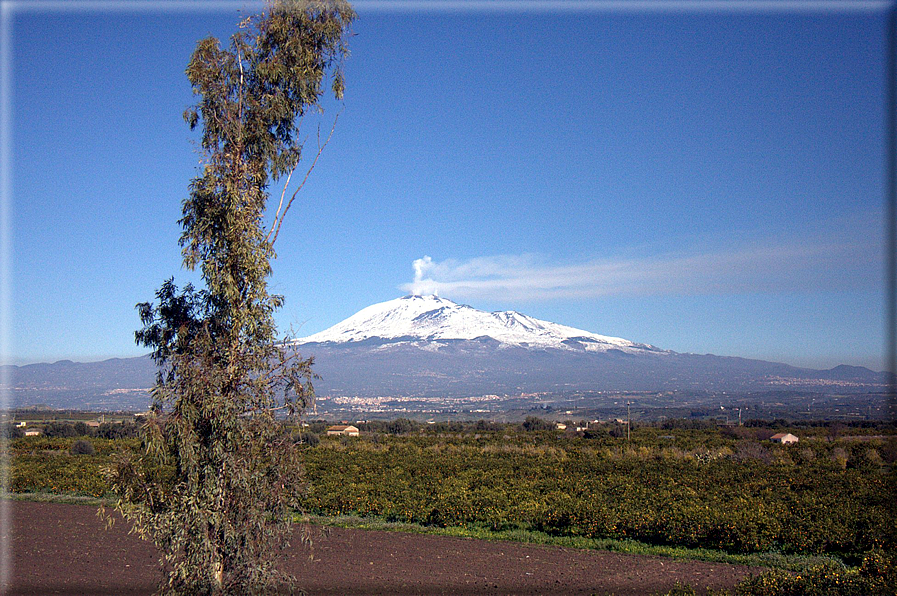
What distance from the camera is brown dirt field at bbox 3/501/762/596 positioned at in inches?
366

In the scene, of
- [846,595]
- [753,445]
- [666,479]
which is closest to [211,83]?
[846,595]

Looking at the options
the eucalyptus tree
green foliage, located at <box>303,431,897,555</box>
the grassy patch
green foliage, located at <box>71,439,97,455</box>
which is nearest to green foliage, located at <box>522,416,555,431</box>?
green foliage, located at <box>303,431,897,555</box>

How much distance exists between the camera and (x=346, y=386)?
172 meters

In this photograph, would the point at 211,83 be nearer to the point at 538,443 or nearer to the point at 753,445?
the point at 753,445

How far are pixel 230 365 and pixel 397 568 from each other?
6.02 metres

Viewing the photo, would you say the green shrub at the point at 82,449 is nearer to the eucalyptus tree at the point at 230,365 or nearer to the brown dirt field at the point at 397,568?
the brown dirt field at the point at 397,568

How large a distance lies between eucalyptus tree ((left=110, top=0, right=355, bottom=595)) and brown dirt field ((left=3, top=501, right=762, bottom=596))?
2770mm

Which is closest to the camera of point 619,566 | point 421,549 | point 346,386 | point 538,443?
point 619,566

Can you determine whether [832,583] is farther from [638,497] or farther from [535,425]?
[535,425]

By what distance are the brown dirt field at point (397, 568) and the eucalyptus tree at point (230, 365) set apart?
277 cm

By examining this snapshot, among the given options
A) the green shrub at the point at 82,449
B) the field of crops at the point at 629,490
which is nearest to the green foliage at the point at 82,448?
the green shrub at the point at 82,449

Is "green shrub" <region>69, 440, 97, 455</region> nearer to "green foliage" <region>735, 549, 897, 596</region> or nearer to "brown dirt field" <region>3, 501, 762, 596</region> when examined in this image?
"brown dirt field" <region>3, 501, 762, 596</region>

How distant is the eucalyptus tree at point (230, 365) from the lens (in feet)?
19.6

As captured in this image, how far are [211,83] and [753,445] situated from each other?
2752 centimetres
